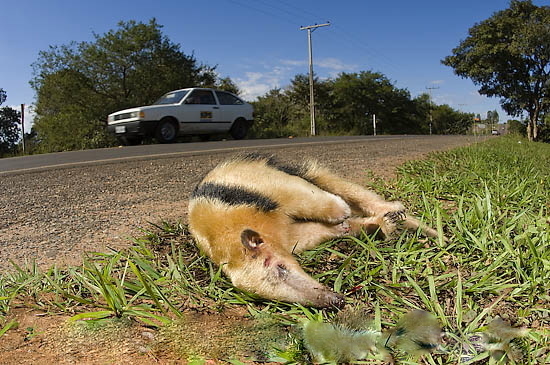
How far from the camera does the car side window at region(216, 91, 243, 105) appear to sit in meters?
14.1

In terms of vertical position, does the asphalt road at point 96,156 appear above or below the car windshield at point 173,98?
below

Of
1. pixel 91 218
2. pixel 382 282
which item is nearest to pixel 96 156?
pixel 91 218

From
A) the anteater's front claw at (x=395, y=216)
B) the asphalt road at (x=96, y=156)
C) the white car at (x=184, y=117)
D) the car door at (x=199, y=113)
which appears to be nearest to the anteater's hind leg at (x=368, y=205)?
the anteater's front claw at (x=395, y=216)

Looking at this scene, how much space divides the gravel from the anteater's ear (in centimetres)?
125

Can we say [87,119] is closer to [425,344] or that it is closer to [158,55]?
[158,55]

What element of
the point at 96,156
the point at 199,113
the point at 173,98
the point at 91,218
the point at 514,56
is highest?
the point at 514,56

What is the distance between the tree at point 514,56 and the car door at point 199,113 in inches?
644

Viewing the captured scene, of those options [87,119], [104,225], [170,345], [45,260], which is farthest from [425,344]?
[87,119]

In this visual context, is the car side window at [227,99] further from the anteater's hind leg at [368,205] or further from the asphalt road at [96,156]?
the anteater's hind leg at [368,205]

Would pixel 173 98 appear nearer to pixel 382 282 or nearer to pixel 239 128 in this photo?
pixel 239 128

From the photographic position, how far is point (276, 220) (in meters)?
2.19

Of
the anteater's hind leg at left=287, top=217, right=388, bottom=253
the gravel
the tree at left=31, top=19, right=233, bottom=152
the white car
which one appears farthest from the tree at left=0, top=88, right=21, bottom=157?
the anteater's hind leg at left=287, top=217, right=388, bottom=253

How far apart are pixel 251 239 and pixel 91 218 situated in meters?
2.03

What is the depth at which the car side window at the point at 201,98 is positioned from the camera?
13.2 m
